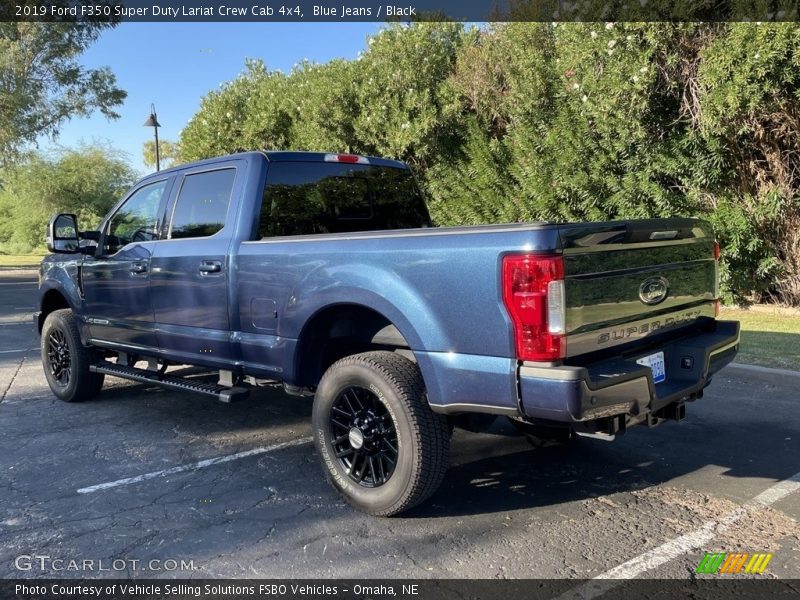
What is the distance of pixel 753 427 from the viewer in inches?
206

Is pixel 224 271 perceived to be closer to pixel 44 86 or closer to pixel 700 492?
pixel 700 492

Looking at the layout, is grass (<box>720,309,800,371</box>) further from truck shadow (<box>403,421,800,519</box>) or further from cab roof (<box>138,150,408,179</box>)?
cab roof (<box>138,150,408,179</box>)

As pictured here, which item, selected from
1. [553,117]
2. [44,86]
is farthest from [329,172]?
[44,86]

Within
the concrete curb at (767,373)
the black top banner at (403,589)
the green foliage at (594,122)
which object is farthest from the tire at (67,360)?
the green foliage at (594,122)

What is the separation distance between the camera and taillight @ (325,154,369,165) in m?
5.10

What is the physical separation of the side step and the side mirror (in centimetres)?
108

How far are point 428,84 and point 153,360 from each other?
35.5ft

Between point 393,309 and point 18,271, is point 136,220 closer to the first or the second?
point 393,309

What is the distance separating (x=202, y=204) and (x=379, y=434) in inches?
91.6

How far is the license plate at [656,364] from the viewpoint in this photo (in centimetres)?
359

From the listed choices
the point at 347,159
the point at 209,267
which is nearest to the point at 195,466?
the point at 209,267

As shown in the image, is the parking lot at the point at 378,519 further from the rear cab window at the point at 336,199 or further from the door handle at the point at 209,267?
the rear cab window at the point at 336,199

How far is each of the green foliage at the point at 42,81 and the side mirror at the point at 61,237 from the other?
22722 mm

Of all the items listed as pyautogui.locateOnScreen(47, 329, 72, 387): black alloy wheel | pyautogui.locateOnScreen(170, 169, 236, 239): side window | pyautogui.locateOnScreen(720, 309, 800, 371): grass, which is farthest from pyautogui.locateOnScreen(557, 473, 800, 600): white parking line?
pyautogui.locateOnScreen(47, 329, 72, 387): black alloy wheel
